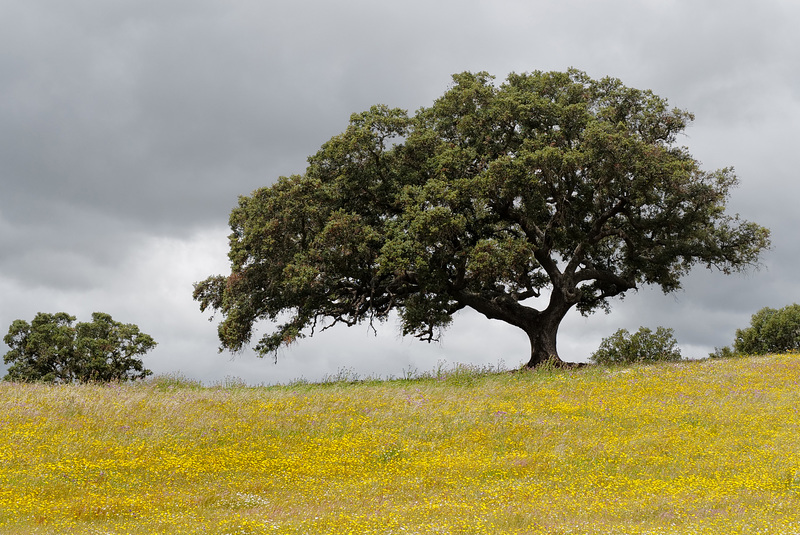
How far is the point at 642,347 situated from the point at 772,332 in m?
15.8

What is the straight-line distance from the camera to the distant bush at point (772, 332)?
42969 millimetres

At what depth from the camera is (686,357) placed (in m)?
33.9

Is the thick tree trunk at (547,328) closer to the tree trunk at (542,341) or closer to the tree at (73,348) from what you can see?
the tree trunk at (542,341)

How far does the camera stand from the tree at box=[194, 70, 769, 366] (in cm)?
2894

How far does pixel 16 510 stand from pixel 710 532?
1226 centimetres

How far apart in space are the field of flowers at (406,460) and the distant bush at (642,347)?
8.55 m

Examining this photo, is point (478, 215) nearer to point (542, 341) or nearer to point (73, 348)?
point (542, 341)

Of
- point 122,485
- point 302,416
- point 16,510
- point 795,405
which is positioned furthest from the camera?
point 795,405

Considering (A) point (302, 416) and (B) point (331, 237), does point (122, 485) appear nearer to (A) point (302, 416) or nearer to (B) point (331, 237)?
A: (A) point (302, 416)

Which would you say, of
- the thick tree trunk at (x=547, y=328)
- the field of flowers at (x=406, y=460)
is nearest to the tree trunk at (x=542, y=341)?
the thick tree trunk at (x=547, y=328)

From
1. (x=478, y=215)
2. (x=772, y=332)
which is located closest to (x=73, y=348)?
(x=478, y=215)

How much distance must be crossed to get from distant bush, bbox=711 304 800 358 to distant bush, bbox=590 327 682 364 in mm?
11091

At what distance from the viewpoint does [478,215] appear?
99.3 feet

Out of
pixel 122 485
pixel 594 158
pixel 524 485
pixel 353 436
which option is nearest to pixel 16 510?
pixel 122 485
